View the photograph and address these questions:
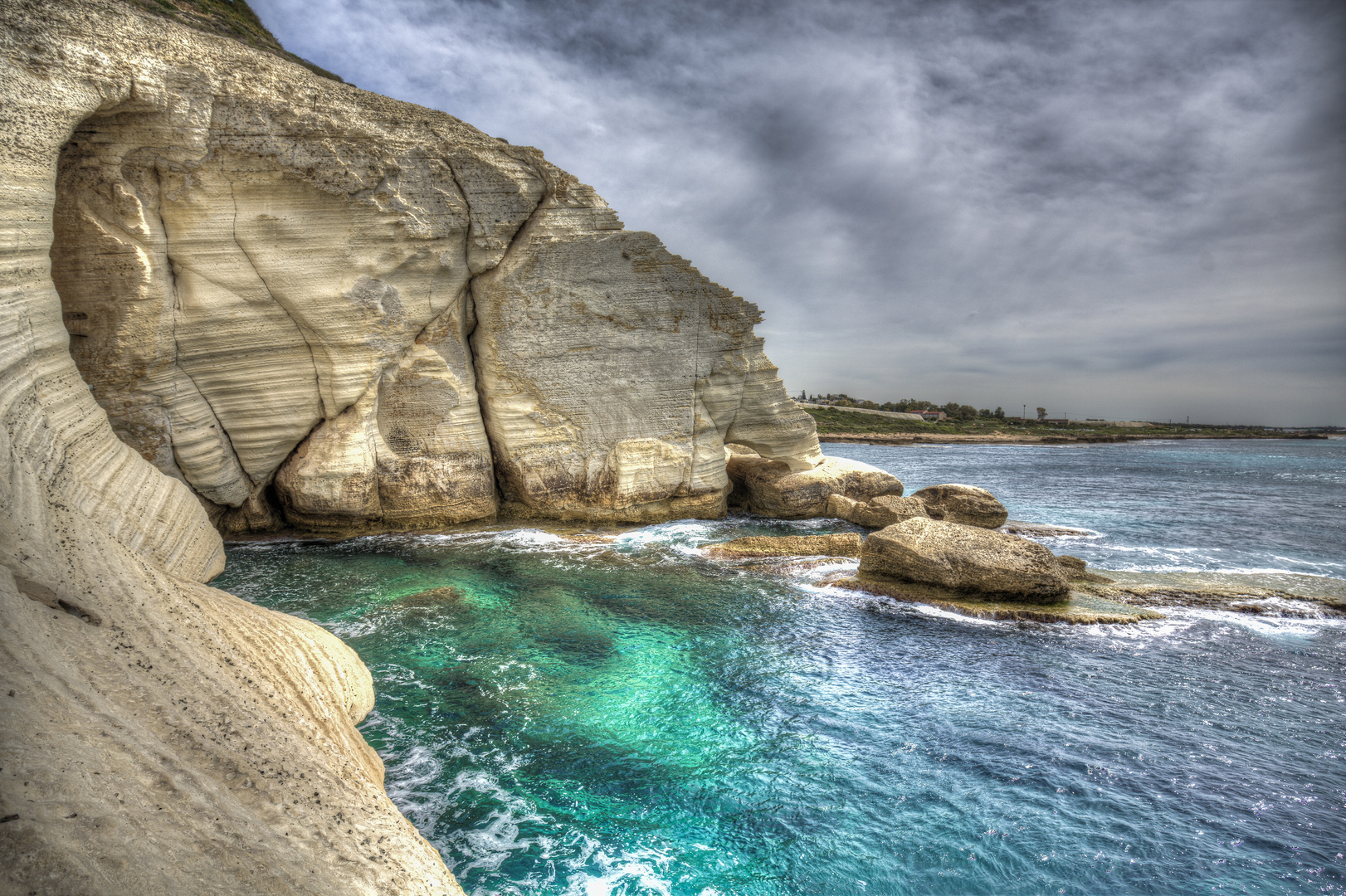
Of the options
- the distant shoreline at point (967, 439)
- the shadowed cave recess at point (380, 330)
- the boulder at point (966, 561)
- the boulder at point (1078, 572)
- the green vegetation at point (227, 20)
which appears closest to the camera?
the boulder at point (966, 561)

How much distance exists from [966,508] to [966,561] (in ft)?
21.3

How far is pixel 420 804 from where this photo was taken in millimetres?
5090

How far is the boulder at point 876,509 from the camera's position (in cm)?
1617

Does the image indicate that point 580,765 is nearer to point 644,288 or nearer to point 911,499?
point 644,288

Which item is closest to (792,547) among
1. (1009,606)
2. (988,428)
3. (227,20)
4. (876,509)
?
(876,509)

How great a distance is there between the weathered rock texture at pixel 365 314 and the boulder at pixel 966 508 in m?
4.77

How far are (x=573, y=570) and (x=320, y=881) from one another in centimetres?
839

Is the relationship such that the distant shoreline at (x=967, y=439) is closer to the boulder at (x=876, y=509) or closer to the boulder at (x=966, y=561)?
the boulder at (x=876, y=509)

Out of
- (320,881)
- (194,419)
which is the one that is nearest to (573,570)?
(194,419)

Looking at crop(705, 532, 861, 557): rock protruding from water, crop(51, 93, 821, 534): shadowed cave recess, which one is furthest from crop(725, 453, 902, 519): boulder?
crop(705, 532, 861, 557): rock protruding from water

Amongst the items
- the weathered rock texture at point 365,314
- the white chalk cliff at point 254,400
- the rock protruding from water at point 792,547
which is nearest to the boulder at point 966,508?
the white chalk cliff at point 254,400

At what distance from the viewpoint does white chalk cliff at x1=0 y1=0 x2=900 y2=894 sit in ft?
11.6

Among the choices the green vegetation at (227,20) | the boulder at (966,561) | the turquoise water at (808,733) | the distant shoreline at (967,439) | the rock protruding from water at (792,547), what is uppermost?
the green vegetation at (227,20)

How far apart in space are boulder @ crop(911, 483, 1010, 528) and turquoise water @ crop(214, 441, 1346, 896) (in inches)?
241
